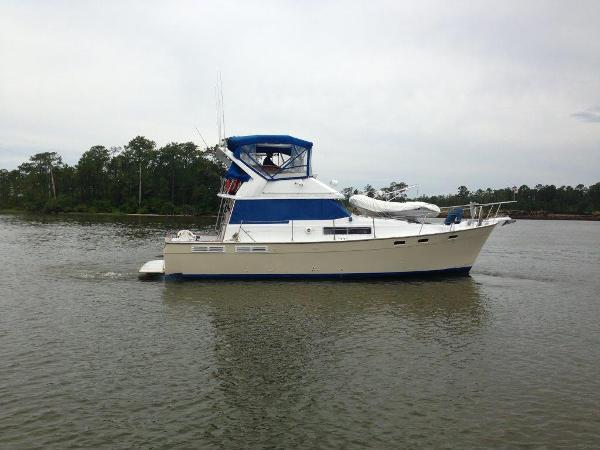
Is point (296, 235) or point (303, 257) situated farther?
point (296, 235)

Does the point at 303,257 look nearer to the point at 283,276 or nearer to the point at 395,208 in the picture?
the point at 283,276

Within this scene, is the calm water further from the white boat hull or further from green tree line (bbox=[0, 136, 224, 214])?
green tree line (bbox=[0, 136, 224, 214])

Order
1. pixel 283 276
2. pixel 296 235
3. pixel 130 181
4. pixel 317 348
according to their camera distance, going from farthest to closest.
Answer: pixel 130 181, pixel 296 235, pixel 283 276, pixel 317 348

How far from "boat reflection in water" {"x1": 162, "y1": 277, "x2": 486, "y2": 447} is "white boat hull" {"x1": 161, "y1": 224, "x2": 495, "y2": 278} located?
0.61m

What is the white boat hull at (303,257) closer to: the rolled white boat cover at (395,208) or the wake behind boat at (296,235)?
the wake behind boat at (296,235)

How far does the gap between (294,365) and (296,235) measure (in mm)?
9496

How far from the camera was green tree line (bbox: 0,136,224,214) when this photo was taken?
84.5m

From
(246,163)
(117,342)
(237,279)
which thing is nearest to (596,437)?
(117,342)

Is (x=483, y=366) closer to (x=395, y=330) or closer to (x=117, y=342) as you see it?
(x=395, y=330)

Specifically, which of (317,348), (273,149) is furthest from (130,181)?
(317,348)

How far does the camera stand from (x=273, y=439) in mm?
6828

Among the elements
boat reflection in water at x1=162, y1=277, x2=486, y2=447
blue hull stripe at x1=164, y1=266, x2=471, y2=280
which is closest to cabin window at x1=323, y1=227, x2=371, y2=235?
blue hull stripe at x1=164, y1=266, x2=471, y2=280

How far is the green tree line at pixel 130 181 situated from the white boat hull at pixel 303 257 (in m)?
66.0

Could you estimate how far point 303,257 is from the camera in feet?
60.1
